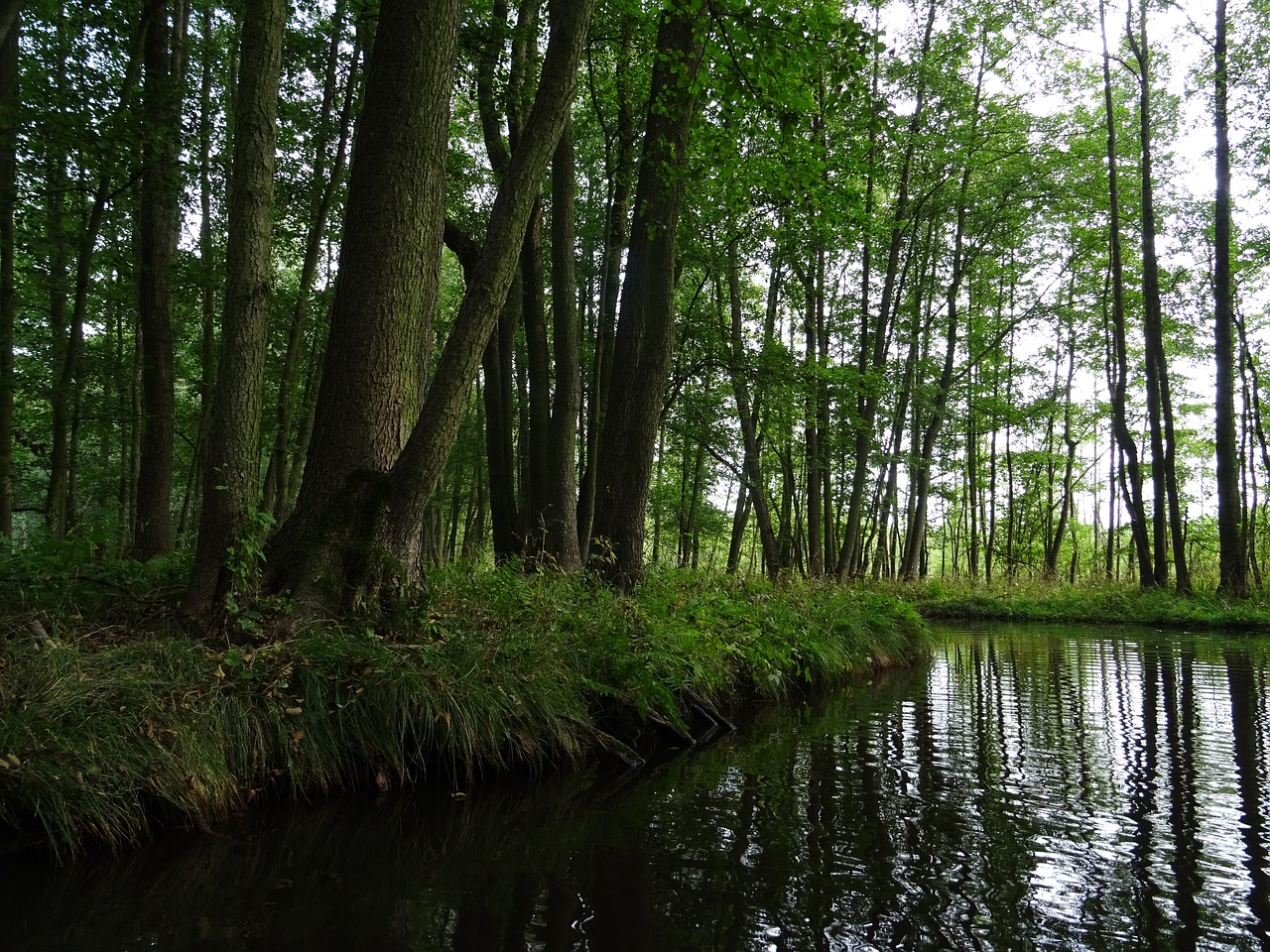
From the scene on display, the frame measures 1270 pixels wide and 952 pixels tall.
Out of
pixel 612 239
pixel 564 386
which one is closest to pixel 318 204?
pixel 612 239

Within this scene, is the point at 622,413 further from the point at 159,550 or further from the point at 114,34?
the point at 114,34

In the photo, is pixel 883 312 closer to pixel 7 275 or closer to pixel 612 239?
pixel 612 239

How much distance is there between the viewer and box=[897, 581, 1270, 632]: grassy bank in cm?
1290

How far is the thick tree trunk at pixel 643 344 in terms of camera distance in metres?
7.69

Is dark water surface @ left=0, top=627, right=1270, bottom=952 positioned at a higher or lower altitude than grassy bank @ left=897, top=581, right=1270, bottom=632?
lower

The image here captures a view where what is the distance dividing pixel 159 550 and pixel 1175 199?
21.4 metres

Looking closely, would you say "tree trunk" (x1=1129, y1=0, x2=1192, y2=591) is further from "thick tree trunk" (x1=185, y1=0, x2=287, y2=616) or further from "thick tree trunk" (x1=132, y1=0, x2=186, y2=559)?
"thick tree trunk" (x1=132, y1=0, x2=186, y2=559)

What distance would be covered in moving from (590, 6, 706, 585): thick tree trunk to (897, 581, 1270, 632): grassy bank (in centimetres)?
857

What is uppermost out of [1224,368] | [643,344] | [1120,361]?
[1120,361]

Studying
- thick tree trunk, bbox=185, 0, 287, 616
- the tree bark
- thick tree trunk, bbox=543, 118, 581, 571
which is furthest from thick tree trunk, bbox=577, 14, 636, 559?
the tree bark

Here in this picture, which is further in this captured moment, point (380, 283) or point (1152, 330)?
point (1152, 330)

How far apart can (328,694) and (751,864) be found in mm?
2311

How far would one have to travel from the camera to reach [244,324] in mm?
4805

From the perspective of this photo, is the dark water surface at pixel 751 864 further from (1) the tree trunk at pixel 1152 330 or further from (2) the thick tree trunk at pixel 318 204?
(1) the tree trunk at pixel 1152 330
